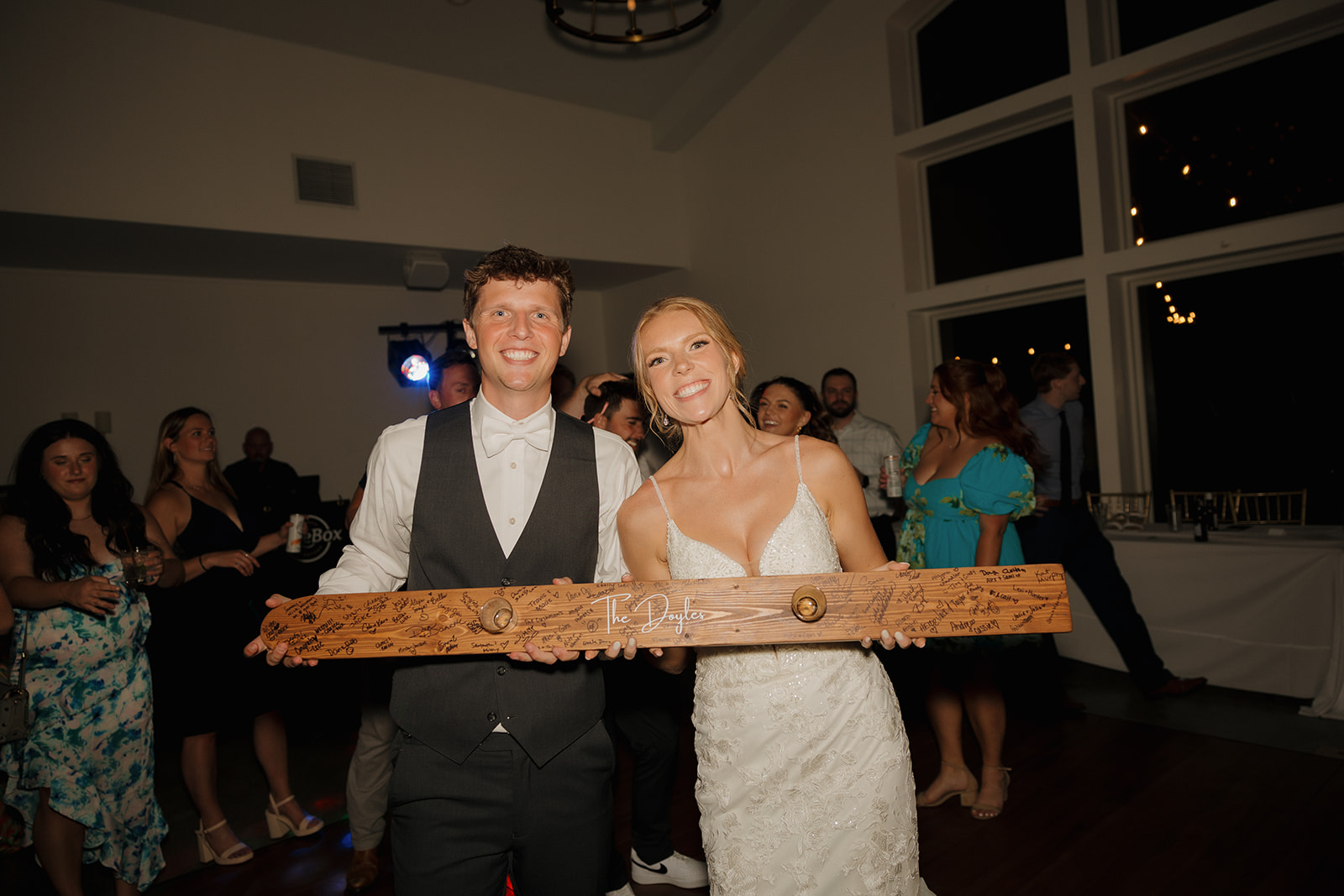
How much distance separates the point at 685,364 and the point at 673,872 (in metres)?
1.87

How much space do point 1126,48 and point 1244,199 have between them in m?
1.29

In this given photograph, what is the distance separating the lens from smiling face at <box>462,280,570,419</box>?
157cm

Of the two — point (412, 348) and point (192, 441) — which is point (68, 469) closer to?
point (192, 441)

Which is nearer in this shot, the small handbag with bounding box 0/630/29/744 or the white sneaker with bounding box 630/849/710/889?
the small handbag with bounding box 0/630/29/744

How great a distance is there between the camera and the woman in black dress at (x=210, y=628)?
2.96 m

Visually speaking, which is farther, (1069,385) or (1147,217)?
(1147,217)

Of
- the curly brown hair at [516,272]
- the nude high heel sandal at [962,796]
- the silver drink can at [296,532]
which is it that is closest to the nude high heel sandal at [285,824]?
the silver drink can at [296,532]

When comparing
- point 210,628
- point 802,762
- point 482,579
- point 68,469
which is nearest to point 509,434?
point 482,579

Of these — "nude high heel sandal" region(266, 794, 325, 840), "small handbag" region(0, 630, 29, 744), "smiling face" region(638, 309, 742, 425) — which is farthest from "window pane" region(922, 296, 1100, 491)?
"small handbag" region(0, 630, 29, 744)

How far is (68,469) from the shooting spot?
260 cm

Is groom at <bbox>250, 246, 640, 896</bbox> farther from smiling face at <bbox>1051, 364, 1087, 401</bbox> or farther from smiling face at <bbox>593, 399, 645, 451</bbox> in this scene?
smiling face at <bbox>1051, 364, 1087, 401</bbox>

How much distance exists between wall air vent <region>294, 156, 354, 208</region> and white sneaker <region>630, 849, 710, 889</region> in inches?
202

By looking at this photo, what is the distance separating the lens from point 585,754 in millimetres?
1557

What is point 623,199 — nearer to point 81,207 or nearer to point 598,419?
point 81,207
